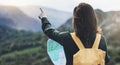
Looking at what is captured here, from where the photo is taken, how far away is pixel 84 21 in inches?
229

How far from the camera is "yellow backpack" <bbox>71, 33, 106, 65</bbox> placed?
5648 millimetres

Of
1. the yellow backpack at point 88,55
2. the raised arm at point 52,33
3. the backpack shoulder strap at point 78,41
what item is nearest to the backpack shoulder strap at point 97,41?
the yellow backpack at point 88,55

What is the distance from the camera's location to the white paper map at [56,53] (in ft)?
19.2

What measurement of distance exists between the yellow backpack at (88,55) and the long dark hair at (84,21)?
0.26 feet

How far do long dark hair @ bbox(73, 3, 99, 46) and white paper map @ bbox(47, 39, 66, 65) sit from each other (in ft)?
0.91

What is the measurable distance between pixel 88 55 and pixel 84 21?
0.38 metres

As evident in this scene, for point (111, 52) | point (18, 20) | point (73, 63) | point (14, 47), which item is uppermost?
point (73, 63)

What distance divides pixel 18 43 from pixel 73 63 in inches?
2602

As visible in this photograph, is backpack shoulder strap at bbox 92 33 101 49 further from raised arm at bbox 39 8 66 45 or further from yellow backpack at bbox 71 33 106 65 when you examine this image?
raised arm at bbox 39 8 66 45

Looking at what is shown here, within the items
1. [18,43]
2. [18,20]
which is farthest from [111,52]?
[18,43]

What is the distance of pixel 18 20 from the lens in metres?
50.8

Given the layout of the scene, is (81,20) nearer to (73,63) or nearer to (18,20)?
(73,63)

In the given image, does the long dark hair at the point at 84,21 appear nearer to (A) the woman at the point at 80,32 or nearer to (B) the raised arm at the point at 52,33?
(A) the woman at the point at 80,32

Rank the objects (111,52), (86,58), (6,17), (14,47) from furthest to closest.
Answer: (14,47)
(111,52)
(6,17)
(86,58)
